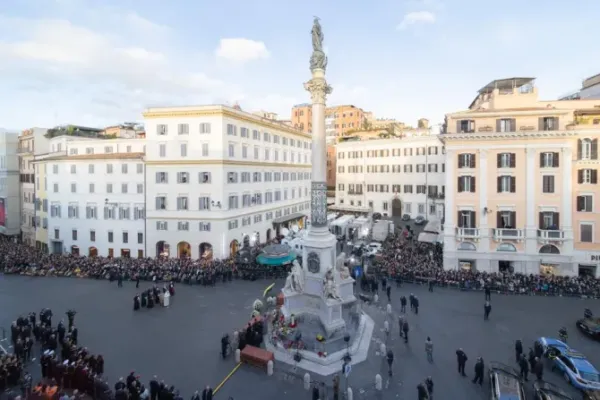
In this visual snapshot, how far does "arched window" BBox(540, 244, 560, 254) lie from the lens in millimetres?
31211

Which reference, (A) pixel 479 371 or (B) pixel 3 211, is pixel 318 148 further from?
(B) pixel 3 211

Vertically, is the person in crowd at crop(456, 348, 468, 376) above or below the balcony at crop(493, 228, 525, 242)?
below

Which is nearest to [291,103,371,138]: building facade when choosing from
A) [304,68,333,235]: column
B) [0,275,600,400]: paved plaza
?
[0,275,600,400]: paved plaza

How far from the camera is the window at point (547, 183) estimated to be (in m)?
31.2

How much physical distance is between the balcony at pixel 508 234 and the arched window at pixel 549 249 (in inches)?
74.5

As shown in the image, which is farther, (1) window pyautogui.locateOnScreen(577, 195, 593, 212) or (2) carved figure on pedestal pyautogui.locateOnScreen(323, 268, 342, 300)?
(1) window pyautogui.locateOnScreen(577, 195, 593, 212)

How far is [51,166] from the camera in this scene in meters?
44.2

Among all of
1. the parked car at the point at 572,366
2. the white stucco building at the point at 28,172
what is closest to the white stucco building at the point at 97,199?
the white stucco building at the point at 28,172

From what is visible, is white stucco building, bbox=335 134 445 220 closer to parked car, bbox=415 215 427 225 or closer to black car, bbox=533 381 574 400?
parked car, bbox=415 215 427 225

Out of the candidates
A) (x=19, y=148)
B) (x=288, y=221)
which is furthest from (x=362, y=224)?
(x=19, y=148)

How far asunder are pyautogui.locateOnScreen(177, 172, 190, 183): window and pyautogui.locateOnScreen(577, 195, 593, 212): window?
3627cm

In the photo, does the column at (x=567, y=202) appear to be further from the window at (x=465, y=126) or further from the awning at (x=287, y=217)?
the awning at (x=287, y=217)

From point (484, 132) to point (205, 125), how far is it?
1054 inches

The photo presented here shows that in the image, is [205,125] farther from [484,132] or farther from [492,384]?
[492,384]
